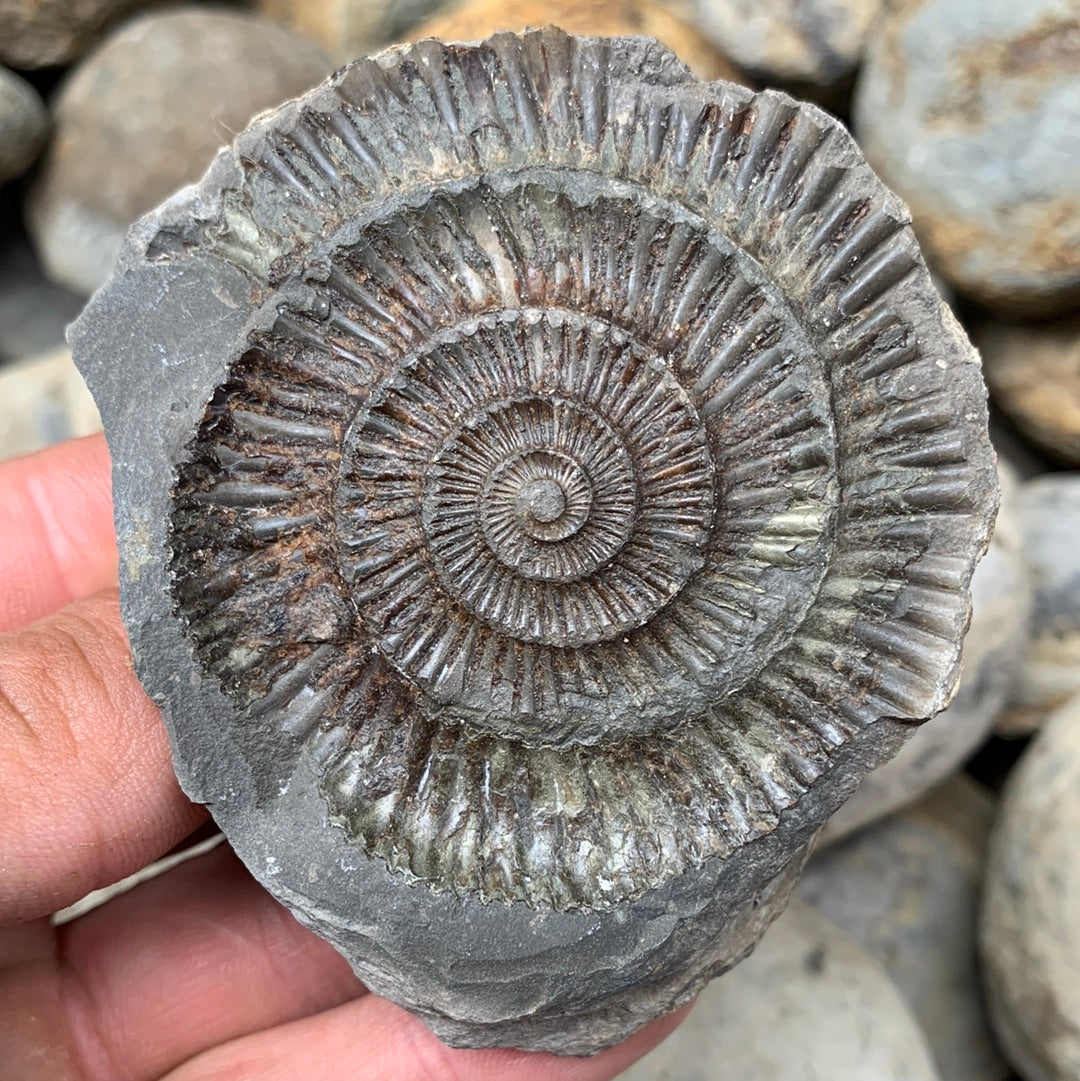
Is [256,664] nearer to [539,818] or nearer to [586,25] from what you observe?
[539,818]

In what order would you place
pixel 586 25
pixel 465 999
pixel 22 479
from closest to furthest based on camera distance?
1. pixel 465 999
2. pixel 22 479
3. pixel 586 25

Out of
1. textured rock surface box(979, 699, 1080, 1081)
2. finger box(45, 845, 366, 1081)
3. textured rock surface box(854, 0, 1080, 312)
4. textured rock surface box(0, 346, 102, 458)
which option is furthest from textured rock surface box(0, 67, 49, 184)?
textured rock surface box(979, 699, 1080, 1081)

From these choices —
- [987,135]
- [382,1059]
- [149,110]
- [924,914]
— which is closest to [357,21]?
[149,110]

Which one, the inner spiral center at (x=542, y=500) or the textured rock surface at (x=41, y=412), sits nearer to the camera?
the inner spiral center at (x=542, y=500)

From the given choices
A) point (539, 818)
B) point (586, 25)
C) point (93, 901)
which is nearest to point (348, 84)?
point (539, 818)

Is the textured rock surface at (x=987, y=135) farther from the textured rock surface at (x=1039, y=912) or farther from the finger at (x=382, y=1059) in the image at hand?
the finger at (x=382, y=1059)

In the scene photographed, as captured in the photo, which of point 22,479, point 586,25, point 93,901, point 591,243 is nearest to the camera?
point 591,243

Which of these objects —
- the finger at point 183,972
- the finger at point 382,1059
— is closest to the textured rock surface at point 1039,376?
the finger at point 382,1059
